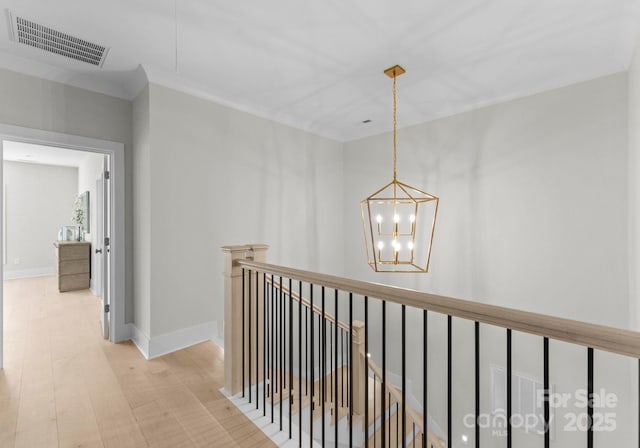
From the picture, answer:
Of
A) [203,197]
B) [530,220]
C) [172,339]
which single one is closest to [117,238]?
[203,197]

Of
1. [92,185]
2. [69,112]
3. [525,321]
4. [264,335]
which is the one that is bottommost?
[264,335]

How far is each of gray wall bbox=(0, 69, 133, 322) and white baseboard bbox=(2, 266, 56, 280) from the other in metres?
5.13

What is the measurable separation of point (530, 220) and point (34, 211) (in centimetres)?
888

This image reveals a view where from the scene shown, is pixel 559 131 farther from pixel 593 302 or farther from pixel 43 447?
pixel 43 447

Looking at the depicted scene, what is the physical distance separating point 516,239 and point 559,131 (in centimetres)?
115

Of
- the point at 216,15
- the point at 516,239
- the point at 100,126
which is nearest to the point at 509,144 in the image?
the point at 516,239

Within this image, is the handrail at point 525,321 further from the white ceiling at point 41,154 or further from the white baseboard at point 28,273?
the white baseboard at point 28,273

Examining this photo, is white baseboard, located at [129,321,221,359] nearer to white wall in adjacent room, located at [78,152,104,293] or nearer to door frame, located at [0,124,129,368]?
door frame, located at [0,124,129,368]

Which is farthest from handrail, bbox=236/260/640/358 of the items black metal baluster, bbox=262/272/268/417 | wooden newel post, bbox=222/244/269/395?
wooden newel post, bbox=222/244/269/395

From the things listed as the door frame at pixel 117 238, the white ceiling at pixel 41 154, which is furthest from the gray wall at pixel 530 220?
the white ceiling at pixel 41 154

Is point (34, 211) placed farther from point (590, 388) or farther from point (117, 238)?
point (590, 388)

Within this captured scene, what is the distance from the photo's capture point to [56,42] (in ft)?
7.59

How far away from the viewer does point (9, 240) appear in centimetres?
607

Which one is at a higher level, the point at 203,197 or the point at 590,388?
the point at 203,197
